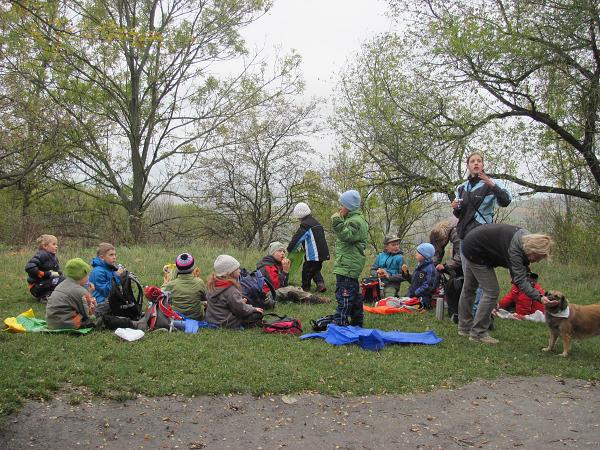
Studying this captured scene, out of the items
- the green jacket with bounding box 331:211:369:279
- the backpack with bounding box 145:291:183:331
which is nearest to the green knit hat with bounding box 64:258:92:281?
the backpack with bounding box 145:291:183:331

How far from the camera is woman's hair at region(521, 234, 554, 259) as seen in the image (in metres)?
5.66

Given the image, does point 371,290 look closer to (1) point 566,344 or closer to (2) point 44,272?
(1) point 566,344

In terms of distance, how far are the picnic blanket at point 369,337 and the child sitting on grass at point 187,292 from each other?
169cm

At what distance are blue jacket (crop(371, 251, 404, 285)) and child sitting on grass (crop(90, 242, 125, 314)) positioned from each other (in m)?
4.29

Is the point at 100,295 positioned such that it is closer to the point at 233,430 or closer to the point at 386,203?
the point at 233,430

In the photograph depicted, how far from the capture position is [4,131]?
1667 cm

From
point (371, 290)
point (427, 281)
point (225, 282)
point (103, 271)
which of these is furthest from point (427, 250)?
point (103, 271)

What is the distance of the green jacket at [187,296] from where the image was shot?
24.3ft

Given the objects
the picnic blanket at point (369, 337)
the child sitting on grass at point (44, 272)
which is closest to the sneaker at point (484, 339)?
the picnic blanket at point (369, 337)

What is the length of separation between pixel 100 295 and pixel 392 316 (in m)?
4.15

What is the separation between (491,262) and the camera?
6371 millimetres

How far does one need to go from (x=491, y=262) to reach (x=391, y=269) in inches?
124

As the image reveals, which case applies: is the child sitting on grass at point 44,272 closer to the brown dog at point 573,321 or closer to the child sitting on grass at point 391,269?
the child sitting on grass at point 391,269

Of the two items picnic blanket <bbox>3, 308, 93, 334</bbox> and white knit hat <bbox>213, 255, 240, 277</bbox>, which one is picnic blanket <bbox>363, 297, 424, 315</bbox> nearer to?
white knit hat <bbox>213, 255, 240, 277</bbox>
